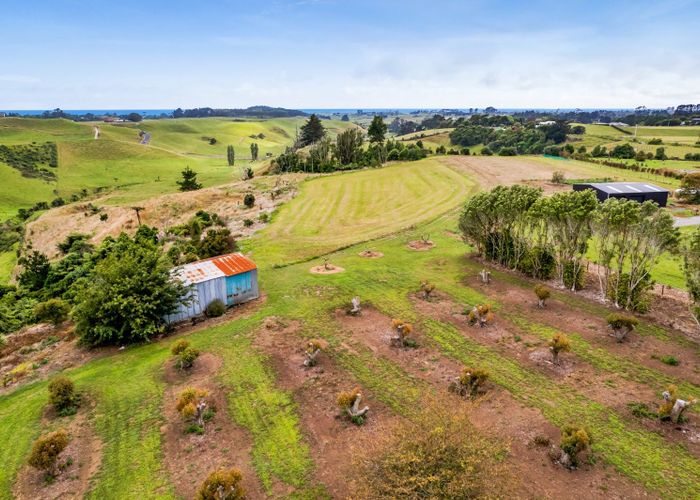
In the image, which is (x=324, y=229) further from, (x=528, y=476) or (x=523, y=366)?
(x=528, y=476)

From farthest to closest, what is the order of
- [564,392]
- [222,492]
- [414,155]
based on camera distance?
[414,155]
[564,392]
[222,492]

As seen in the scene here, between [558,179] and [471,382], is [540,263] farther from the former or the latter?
[558,179]

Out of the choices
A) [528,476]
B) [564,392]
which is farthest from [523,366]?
[528,476]

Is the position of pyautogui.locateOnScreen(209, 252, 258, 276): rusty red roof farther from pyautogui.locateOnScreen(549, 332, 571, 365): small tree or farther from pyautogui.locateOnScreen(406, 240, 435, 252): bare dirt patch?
pyautogui.locateOnScreen(549, 332, 571, 365): small tree

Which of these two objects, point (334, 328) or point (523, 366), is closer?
point (523, 366)

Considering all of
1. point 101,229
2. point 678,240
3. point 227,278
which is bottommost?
point 101,229

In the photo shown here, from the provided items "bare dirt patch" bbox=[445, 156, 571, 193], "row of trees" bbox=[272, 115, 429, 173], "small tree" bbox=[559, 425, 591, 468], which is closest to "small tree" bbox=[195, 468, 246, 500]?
"small tree" bbox=[559, 425, 591, 468]

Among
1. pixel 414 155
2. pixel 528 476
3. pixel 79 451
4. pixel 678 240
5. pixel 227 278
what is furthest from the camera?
pixel 414 155
